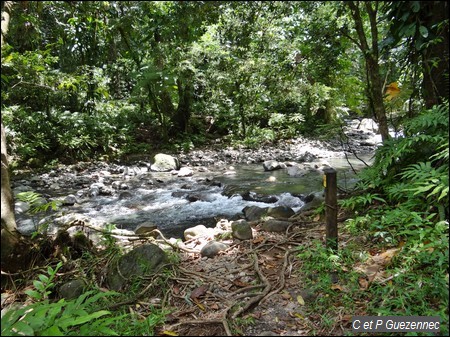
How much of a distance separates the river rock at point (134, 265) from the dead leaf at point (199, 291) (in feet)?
1.82

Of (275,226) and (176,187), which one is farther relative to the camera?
(176,187)

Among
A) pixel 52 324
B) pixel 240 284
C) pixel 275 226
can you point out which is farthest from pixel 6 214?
pixel 275 226

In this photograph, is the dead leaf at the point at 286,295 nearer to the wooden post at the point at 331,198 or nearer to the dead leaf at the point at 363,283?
the dead leaf at the point at 363,283

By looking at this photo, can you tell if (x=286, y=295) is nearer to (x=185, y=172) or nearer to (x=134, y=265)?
(x=134, y=265)

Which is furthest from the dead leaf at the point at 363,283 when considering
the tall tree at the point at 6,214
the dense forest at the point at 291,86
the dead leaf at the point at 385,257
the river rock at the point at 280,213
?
the tall tree at the point at 6,214

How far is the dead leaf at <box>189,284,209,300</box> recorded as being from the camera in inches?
119

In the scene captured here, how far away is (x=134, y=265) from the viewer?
11.2 ft

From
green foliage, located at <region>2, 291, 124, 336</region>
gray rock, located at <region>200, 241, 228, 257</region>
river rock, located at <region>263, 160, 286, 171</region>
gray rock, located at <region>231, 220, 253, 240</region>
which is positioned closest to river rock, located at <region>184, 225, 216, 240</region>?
gray rock, located at <region>231, 220, 253, 240</region>

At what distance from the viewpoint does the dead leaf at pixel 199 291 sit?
9.88 ft

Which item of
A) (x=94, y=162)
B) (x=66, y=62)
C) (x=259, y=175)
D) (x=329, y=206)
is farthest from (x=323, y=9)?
(x=66, y=62)

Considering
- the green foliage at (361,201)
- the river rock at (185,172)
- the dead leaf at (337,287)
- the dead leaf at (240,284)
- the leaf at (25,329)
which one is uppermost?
the green foliage at (361,201)

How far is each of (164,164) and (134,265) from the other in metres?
8.18

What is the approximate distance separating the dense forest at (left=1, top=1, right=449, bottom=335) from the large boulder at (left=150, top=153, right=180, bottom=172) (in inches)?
88.2

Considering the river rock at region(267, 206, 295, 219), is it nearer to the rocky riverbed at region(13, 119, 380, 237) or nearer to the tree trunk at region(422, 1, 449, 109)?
the rocky riverbed at region(13, 119, 380, 237)
